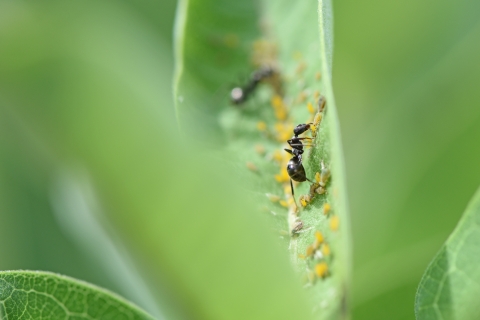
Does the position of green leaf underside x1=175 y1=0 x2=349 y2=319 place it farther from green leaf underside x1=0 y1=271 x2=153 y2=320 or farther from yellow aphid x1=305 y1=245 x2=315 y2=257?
green leaf underside x1=0 y1=271 x2=153 y2=320

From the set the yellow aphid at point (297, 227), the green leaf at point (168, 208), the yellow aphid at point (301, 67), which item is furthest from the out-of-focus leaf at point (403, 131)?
the green leaf at point (168, 208)

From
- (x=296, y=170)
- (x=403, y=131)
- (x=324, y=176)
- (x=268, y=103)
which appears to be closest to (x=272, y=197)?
(x=296, y=170)

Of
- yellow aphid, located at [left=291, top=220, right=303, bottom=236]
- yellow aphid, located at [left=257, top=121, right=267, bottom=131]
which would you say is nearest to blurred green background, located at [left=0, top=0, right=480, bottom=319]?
yellow aphid, located at [left=291, top=220, right=303, bottom=236]

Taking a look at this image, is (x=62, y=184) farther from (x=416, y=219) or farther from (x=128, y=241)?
(x=416, y=219)

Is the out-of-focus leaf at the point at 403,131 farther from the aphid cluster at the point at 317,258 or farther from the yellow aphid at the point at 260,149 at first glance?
the yellow aphid at the point at 260,149

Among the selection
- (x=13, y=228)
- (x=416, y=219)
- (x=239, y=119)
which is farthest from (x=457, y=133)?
(x=13, y=228)

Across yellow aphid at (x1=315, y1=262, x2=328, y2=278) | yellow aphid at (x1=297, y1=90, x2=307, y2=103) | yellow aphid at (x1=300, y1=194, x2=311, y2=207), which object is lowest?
yellow aphid at (x1=315, y1=262, x2=328, y2=278)
